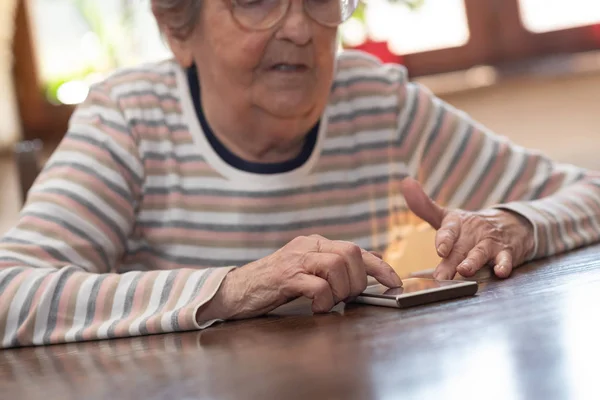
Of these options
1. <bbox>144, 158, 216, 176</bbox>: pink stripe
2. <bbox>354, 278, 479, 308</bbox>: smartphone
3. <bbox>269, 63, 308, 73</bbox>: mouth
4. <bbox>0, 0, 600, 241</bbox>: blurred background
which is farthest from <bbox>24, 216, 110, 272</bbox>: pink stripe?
<bbox>0, 0, 600, 241</bbox>: blurred background

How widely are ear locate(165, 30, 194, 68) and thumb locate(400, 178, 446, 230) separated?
0.52m

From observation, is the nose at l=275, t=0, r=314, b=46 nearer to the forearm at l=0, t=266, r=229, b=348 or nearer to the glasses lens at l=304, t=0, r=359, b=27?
the glasses lens at l=304, t=0, r=359, b=27

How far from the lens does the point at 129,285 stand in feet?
3.62

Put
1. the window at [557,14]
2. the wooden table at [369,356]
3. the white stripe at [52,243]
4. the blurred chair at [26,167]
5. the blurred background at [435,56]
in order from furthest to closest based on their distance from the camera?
the window at [557,14] < the blurred background at [435,56] < the blurred chair at [26,167] < the white stripe at [52,243] < the wooden table at [369,356]

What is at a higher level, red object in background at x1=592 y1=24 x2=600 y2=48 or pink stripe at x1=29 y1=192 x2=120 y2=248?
red object in background at x1=592 y1=24 x2=600 y2=48

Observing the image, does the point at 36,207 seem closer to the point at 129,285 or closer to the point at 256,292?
the point at 129,285

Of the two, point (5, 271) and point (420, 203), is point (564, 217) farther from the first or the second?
point (5, 271)

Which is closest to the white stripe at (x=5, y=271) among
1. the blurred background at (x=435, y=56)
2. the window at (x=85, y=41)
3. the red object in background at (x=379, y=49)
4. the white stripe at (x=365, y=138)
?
the white stripe at (x=365, y=138)

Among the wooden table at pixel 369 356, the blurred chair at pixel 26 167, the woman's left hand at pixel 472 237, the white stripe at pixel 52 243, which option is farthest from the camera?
the blurred chair at pixel 26 167

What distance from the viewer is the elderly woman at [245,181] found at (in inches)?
43.8

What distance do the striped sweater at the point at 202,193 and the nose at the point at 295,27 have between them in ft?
0.87

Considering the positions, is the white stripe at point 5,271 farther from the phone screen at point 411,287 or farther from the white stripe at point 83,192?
the phone screen at point 411,287

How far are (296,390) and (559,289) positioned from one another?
0.42 metres

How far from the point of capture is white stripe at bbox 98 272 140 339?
1047mm
